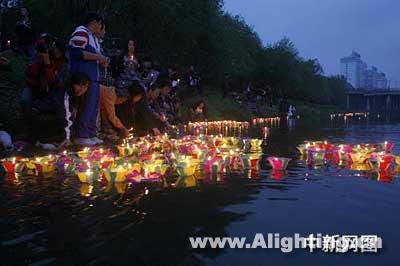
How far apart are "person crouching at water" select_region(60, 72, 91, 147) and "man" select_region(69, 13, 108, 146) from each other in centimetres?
12

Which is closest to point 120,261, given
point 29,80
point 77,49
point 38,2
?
point 77,49

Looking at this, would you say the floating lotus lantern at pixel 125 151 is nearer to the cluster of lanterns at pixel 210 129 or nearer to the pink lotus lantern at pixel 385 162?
the pink lotus lantern at pixel 385 162

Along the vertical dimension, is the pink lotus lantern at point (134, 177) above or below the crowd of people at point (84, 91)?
below

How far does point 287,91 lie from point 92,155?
220 ft

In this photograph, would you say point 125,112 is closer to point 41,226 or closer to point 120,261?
point 41,226

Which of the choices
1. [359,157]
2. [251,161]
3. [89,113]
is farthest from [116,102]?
[359,157]

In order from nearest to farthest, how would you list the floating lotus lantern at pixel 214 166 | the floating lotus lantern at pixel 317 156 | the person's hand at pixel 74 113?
the floating lotus lantern at pixel 214 166
the floating lotus lantern at pixel 317 156
the person's hand at pixel 74 113

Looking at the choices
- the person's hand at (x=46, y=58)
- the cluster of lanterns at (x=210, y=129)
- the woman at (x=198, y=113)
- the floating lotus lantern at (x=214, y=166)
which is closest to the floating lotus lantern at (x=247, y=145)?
the floating lotus lantern at (x=214, y=166)

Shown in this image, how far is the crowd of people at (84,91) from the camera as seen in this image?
8742 millimetres

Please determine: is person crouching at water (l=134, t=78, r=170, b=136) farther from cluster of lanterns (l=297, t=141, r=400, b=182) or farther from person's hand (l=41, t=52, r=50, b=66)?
cluster of lanterns (l=297, t=141, r=400, b=182)

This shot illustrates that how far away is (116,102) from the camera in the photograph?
11.0 metres

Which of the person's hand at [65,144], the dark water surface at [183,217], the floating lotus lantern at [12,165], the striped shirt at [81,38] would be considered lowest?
the dark water surface at [183,217]

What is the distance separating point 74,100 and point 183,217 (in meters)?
5.37

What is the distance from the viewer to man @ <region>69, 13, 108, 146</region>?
28.3 ft
